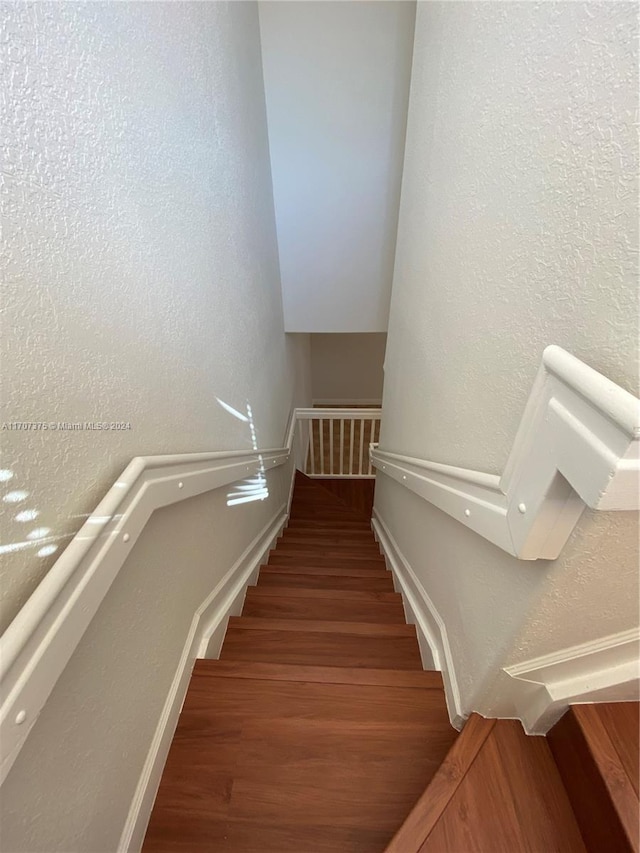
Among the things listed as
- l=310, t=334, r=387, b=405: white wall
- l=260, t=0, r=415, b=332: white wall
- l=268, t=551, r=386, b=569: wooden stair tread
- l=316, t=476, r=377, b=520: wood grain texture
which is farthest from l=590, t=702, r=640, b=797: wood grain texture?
l=310, t=334, r=387, b=405: white wall

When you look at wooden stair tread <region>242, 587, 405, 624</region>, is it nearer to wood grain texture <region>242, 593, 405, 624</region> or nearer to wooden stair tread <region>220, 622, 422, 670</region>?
wood grain texture <region>242, 593, 405, 624</region>

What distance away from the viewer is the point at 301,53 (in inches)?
89.7

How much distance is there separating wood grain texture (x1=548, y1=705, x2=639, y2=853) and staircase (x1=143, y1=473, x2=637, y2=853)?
18 mm

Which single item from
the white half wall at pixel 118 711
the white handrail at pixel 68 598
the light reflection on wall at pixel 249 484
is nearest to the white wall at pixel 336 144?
the light reflection on wall at pixel 249 484

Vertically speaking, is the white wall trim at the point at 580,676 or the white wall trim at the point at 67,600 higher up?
the white wall trim at the point at 67,600

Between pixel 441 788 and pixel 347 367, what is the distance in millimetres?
5733

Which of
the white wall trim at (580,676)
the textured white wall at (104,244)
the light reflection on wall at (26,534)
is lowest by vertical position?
the white wall trim at (580,676)

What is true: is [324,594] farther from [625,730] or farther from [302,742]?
[625,730]

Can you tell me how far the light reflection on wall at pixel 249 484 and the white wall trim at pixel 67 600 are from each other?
2.45ft

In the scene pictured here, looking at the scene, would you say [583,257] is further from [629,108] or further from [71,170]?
[71,170]

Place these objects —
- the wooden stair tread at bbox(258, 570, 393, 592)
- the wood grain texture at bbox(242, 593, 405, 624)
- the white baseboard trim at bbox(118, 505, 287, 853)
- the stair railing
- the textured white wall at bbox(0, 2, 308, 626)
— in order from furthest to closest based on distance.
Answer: the stair railing → the wooden stair tread at bbox(258, 570, 393, 592) → the wood grain texture at bbox(242, 593, 405, 624) → the white baseboard trim at bbox(118, 505, 287, 853) → the textured white wall at bbox(0, 2, 308, 626)

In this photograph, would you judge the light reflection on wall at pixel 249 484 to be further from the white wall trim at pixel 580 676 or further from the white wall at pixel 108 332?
the white wall trim at pixel 580 676

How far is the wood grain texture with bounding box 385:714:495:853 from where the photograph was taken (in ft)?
2.66

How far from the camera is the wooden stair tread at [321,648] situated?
1.40 meters
